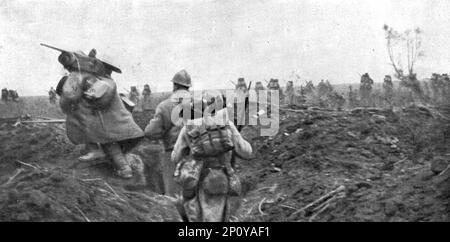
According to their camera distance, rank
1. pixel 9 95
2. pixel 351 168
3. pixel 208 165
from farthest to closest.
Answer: pixel 9 95 → pixel 351 168 → pixel 208 165

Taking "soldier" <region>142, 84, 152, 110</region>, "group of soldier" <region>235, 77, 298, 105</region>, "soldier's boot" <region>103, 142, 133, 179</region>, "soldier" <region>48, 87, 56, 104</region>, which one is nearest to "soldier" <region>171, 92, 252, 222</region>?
"soldier's boot" <region>103, 142, 133, 179</region>

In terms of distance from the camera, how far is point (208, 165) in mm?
5855

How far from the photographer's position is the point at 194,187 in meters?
5.82

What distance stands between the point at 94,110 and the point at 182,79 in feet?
4.18

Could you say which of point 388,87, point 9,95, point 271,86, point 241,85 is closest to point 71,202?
point 241,85

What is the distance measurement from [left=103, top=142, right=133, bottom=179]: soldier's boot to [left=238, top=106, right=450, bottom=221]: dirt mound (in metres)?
1.54

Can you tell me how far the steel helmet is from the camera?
285 inches

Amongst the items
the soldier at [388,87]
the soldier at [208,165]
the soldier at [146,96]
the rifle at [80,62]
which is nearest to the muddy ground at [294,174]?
the soldier at [208,165]

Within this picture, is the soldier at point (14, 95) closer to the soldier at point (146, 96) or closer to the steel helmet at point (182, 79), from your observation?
the soldier at point (146, 96)

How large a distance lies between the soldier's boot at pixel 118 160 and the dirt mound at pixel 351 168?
60.6 inches

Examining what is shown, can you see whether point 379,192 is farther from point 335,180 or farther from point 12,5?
point 12,5

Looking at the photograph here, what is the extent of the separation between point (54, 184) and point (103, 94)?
64.1 inches

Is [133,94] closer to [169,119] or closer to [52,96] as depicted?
[52,96]

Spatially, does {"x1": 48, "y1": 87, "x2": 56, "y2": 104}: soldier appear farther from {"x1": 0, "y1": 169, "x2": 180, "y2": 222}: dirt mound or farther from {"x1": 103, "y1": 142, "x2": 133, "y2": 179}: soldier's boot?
{"x1": 0, "y1": 169, "x2": 180, "y2": 222}: dirt mound
